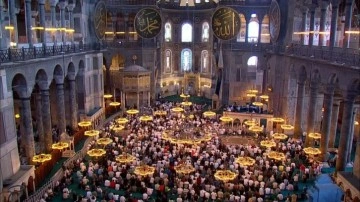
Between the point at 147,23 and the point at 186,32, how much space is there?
14932mm

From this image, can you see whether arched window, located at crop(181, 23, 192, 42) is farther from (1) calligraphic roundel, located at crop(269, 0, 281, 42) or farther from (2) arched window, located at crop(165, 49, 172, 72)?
(1) calligraphic roundel, located at crop(269, 0, 281, 42)

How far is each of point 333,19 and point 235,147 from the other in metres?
8.16

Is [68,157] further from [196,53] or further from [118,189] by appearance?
[196,53]

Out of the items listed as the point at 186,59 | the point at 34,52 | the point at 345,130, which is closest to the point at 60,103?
the point at 34,52

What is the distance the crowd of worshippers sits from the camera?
14359mm

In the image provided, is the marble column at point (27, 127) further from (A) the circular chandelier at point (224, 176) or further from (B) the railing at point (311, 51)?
(B) the railing at point (311, 51)

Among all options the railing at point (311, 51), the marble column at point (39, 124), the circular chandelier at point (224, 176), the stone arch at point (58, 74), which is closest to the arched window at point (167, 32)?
the railing at point (311, 51)

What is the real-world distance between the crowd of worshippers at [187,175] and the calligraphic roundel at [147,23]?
6.67 m

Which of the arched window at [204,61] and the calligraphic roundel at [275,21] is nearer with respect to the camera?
the calligraphic roundel at [275,21]

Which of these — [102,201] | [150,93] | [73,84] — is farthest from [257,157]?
[150,93]

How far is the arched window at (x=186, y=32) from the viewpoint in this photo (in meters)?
36.4

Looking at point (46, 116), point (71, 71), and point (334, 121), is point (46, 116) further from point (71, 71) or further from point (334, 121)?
point (334, 121)

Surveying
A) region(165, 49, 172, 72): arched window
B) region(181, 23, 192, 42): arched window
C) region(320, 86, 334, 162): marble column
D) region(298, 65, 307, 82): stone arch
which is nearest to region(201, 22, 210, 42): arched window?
region(181, 23, 192, 42): arched window

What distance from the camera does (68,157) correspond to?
1902 centimetres
